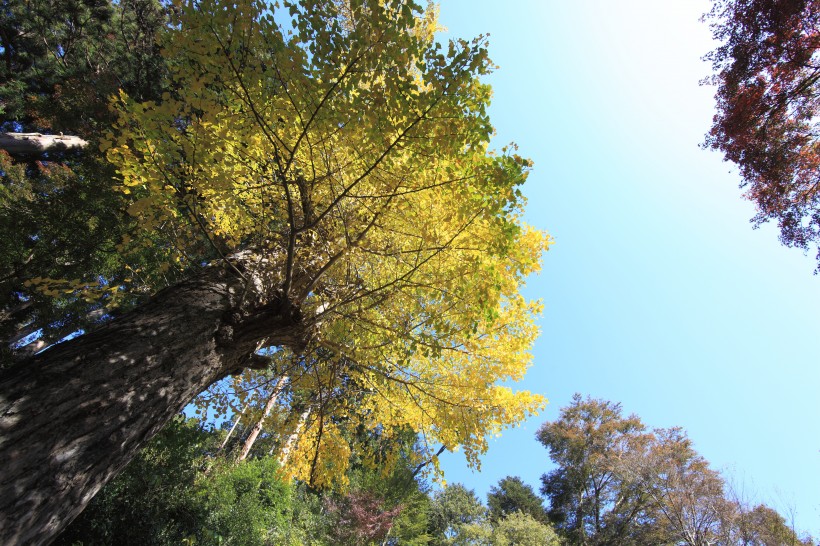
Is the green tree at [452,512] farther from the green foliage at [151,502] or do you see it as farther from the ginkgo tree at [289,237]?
the ginkgo tree at [289,237]

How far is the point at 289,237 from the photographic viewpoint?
2518 millimetres

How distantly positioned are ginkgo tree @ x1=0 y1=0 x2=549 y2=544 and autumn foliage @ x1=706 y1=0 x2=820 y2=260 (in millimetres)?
4743

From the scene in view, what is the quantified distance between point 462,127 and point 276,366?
3674 millimetres

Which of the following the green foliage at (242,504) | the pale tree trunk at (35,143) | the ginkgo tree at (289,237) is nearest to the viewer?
the ginkgo tree at (289,237)

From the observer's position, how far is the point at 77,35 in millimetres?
10898

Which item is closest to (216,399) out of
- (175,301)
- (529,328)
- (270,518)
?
(175,301)

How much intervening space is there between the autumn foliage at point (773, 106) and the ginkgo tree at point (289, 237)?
4743 millimetres

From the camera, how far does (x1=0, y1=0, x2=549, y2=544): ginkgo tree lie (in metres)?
1.52

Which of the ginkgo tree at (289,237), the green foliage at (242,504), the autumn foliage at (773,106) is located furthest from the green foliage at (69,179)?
the autumn foliage at (773,106)

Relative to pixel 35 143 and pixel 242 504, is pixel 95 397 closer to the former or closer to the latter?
pixel 242 504

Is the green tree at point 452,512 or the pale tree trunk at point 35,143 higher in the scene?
the pale tree trunk at point 35,143

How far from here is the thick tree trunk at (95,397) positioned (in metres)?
1.25

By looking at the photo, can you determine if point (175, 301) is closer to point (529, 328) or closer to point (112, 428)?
point (112, 428)

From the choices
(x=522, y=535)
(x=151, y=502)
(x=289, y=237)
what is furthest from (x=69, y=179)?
(x=522, y=535)
